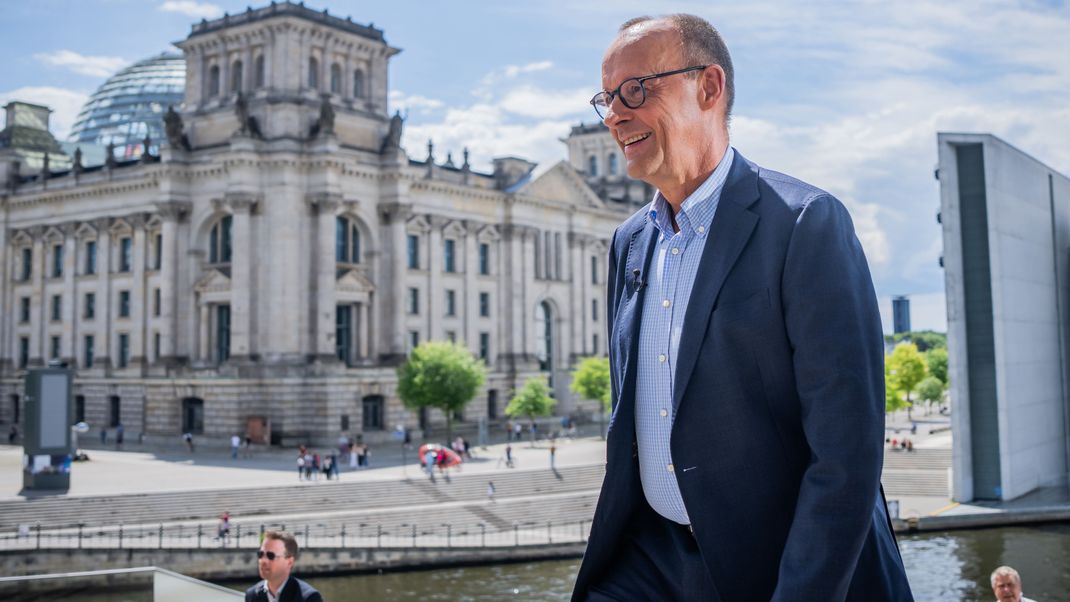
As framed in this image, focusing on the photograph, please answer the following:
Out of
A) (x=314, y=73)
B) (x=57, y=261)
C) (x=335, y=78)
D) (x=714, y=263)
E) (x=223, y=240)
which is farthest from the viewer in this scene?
(x=57, y=261)

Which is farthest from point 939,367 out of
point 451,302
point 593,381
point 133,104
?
point 133,104

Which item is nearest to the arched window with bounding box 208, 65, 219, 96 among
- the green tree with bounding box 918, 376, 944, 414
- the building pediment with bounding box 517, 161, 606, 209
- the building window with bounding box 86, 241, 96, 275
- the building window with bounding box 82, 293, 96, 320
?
the building window with bounding box 86, 241, 96, 275

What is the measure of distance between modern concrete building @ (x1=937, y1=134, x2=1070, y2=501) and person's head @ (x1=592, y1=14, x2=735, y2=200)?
38.5 m

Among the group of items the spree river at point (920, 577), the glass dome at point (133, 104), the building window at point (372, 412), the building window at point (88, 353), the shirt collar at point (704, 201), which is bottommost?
the spree river at point (920, 577)

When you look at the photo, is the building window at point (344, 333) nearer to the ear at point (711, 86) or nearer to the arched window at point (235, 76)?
the arched window at point (235, 76)

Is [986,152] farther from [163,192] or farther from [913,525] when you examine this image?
[163,192]

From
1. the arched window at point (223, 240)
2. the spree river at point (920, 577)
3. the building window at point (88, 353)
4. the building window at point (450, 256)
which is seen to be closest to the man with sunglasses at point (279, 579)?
the spree river at point (920, 577)

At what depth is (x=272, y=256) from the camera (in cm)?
5703

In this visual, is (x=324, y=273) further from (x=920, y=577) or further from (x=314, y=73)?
(x=920, y=577)

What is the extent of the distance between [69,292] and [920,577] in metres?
56.3

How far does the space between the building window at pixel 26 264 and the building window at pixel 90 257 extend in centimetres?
570

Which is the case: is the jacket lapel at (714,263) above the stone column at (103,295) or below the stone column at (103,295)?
below

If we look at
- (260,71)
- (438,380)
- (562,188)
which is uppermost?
(260,71)

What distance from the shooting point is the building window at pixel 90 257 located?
66250mm
